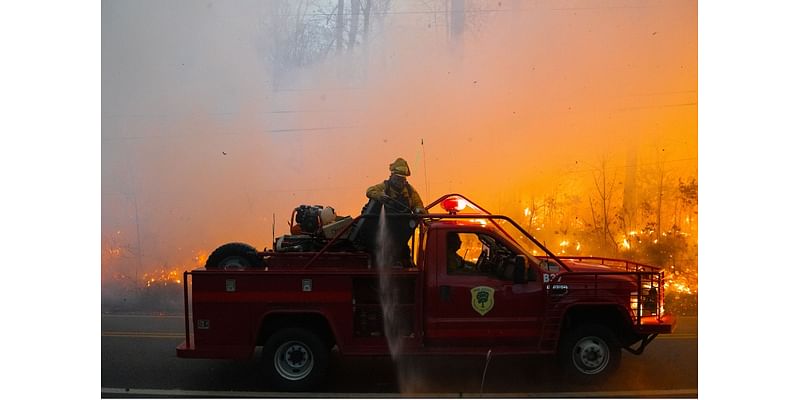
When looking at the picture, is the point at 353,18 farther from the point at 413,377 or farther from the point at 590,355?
the point at 590,355

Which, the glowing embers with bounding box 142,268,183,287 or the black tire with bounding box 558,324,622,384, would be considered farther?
the glowing embers with bounding box 142,268,183,287

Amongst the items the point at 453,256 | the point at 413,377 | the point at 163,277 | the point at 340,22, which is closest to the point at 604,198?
the point at 453,256

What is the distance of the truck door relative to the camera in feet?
19.5

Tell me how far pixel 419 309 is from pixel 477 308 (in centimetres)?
55

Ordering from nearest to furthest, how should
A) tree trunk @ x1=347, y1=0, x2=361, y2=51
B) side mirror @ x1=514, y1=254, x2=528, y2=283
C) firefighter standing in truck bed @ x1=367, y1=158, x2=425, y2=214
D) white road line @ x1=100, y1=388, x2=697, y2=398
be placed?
side mirror @ x1=514, y1=254, x2=528, y2=283 → white road line @ x1=100, y1=388, x2=697, y2=398 → firefighter standing in truck bed @ x1=367, y1=158, x2=425, y2=214 → tree trunk @ x1=347, y1=0, x2=361, y2=51

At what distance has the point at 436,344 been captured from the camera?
19.7 ft

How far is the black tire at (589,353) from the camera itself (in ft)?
20.0

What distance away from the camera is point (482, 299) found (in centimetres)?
595

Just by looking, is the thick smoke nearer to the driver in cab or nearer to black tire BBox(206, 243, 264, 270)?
black tire BBox(206, 243, 264, 270)

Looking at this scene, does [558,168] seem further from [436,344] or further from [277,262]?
[277,262]

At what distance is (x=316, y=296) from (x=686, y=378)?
4.03 metres

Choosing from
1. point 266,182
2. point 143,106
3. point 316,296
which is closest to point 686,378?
point 316,296

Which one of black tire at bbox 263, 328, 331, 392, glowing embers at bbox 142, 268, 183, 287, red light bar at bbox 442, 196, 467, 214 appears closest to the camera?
black tire at bbox 263, 328, 331, 392

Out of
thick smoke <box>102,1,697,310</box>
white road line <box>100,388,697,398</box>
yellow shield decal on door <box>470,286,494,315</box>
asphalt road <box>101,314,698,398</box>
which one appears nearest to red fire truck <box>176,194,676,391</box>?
yellow shield decal on door <box>470,286,494,315</box>
